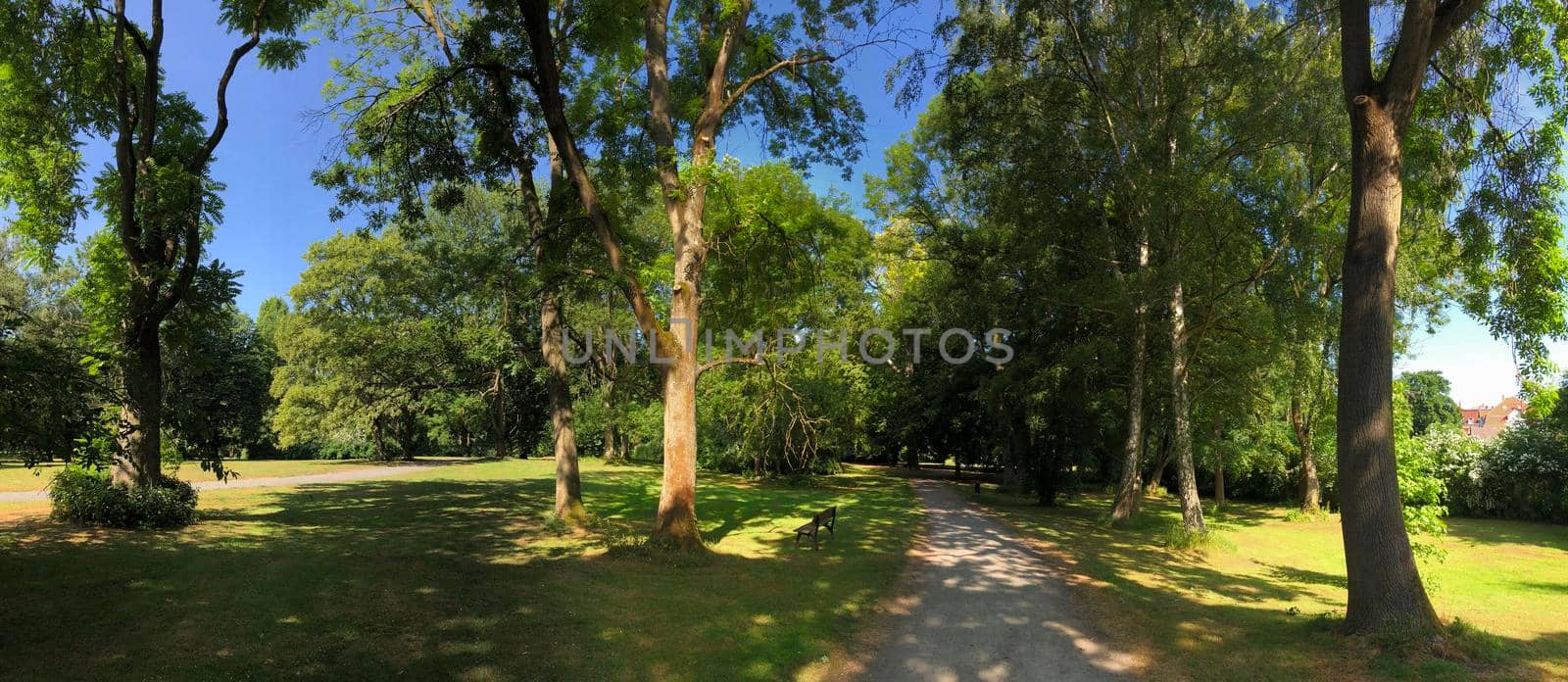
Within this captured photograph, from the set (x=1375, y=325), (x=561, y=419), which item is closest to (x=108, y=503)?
(x=561, y=419)

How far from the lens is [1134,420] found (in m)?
15.6

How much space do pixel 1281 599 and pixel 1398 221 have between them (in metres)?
5.02

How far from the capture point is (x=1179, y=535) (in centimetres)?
A: 1306

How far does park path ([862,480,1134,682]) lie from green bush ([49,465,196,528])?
1126 cm

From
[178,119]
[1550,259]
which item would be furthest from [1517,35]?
[178,119]

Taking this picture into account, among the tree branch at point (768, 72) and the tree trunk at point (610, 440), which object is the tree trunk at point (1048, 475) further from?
the tree trunk at point (610, 440)

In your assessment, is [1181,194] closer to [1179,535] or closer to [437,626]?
[1179,535]

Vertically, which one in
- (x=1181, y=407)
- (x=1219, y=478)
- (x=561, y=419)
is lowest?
(x=1219, y=478)

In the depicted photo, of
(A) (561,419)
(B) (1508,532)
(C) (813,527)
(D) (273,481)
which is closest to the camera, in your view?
(C) (813,527)

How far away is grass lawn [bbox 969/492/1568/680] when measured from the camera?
5.89 meters

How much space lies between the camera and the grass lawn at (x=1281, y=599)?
5.89m

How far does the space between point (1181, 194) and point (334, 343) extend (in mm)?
34606

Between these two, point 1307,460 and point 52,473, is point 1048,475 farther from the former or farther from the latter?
point 52,473

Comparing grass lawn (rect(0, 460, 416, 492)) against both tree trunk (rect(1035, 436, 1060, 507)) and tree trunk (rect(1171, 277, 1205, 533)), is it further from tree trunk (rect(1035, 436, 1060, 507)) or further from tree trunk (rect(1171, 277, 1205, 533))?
tree trunk (rect(1035, 436, 1060, 507))
